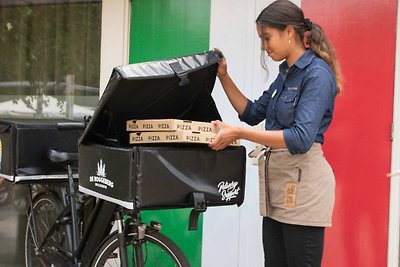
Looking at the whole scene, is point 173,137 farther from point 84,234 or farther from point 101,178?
point 84,234

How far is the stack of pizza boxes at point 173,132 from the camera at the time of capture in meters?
2.20

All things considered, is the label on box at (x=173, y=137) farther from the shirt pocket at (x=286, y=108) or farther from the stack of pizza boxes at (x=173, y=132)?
the shirt pocket at (x=286, y=108)

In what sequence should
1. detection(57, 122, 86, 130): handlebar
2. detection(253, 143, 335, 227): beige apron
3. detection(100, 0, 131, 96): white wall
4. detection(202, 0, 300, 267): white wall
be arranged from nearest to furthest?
detection(253, 143, 335, 227): beige apron, detection(57, 122, 86, 130): handlebar, detection(202, 0, 300, 267): white wall, detection(100, 0, 131, 96): white wall

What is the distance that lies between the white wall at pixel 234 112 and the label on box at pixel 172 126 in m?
1.37

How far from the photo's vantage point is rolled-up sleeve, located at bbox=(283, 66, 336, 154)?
84.4 inches

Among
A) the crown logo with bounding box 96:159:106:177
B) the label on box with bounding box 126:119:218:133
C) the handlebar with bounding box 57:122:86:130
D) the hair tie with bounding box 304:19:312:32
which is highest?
the hair tie with bounding box 304:19:312:32

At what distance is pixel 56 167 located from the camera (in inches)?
136

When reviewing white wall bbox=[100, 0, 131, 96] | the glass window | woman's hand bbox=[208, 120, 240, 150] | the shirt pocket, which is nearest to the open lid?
woman's hand bbox=[208, 120, 240, 150]

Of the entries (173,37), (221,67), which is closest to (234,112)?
(173,37)

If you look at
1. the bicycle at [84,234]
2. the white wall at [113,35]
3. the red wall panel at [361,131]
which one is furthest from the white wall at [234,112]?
the bicycle at [84,234]

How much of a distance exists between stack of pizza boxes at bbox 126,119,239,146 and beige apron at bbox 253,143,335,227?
257 millimetres

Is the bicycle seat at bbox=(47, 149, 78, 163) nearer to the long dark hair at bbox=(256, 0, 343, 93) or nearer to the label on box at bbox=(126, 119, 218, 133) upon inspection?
the label on box at bbox=(126, 119, 218, 133)

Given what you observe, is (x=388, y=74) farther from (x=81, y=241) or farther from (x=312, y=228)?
(x=81, y=241)

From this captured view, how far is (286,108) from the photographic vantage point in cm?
232
